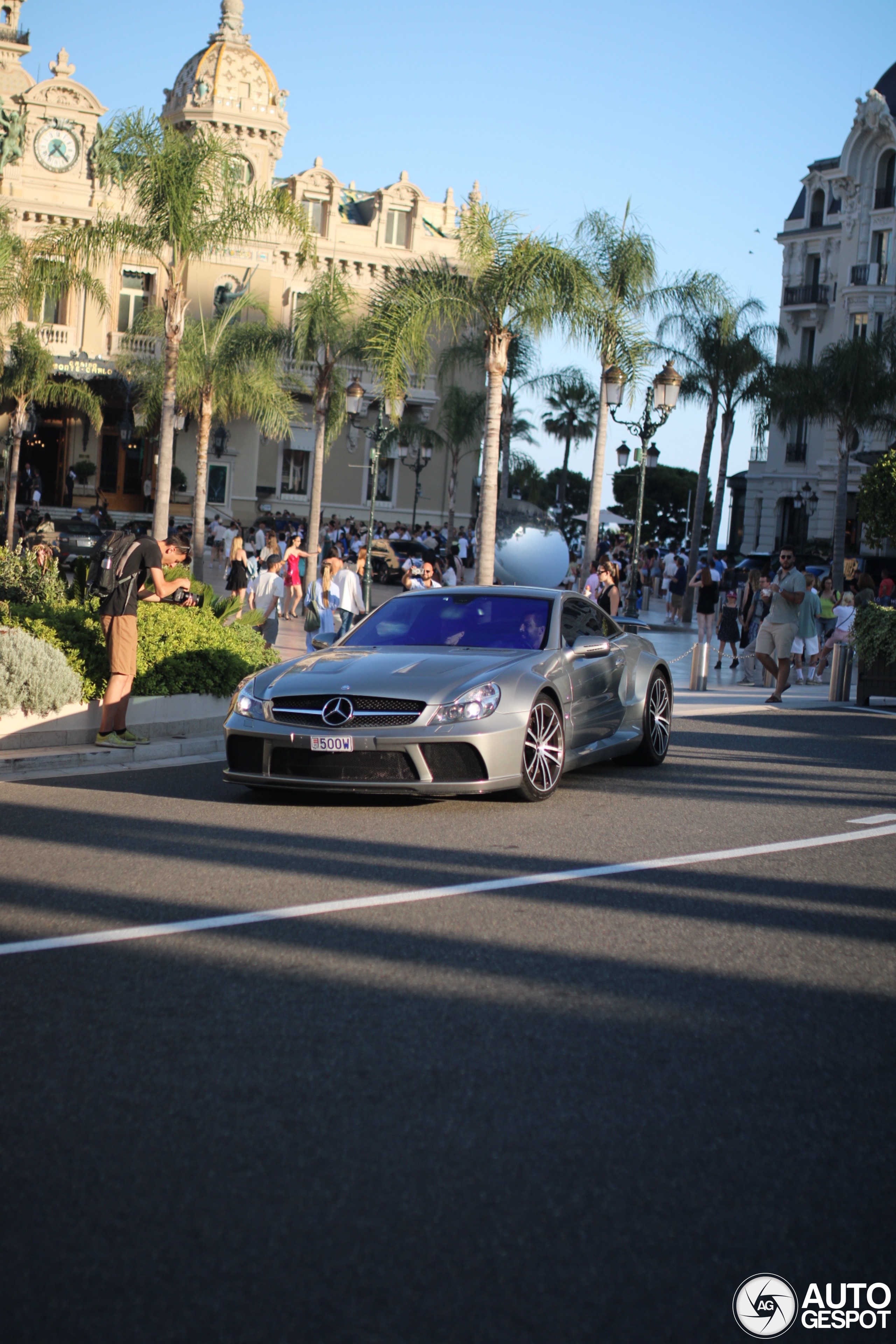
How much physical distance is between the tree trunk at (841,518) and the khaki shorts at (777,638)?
84.6 feet

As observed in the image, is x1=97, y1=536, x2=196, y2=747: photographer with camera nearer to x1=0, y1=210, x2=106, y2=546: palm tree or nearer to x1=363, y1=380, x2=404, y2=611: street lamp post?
x1=363, y1=380, x2=404, y2=611: street lamp post

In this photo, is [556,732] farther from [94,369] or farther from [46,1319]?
[94,369]

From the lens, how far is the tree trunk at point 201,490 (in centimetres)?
3622

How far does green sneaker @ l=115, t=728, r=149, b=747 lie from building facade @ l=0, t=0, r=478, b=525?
129 feet

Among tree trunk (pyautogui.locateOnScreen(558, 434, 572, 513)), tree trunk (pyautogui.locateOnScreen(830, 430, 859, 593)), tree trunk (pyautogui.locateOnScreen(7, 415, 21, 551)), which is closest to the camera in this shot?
tree trunk (pyautogui.locateOnScreen(7, 415, 21, 551))

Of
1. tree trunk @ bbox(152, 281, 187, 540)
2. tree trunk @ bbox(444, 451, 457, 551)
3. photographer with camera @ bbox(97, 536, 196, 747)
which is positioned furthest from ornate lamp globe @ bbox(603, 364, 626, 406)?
tree trunk @ bbox(444, 451, 457, 551)

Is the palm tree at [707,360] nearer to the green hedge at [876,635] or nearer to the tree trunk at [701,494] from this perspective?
the tree trunk at [701,494]

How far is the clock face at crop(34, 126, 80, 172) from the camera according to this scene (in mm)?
53719


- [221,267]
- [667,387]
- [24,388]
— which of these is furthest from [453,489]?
[667,387]

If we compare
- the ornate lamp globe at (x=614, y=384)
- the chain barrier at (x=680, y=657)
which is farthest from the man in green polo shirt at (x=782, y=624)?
the ornate lamp globe at (x=614, y=384)

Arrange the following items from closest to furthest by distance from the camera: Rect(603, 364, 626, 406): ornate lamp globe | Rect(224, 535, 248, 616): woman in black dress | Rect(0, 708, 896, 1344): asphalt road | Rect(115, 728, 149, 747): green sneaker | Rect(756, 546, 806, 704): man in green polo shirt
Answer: Rect(0, 708, 896, 1344): asphalt road, Rect(115, 728, 149, 747): green sneaker, Rect(756, 546, 806, 704): man in green polo shirt, Rect(224, 535, 248, 616): woman in black dress, Rect(603, 364, 626, 406): ornate lamp globe

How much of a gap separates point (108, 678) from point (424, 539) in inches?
1566

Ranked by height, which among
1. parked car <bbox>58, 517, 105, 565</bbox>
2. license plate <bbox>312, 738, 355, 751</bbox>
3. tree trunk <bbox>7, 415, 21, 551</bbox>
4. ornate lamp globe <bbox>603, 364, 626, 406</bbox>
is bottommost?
license plate <bbox>312, 738, 355, 751</bbox>

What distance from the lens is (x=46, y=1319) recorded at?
9.19ft
